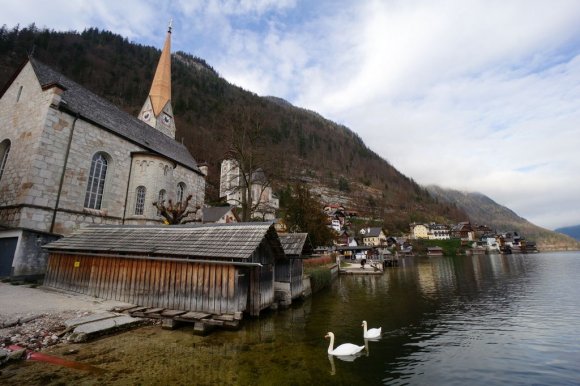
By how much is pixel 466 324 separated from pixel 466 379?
766cm

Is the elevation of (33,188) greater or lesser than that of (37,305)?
greater

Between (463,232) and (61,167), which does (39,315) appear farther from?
(463,232)

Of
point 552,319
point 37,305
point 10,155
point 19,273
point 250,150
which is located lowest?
point 552,319

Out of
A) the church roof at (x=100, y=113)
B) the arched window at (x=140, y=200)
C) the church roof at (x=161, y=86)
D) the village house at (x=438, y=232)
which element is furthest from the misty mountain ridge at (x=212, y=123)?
the arched window at (x=140, y=200)

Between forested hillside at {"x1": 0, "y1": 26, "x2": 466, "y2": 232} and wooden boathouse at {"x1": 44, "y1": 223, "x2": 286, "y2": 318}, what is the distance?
530 inches

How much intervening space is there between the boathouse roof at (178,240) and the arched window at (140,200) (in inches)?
326

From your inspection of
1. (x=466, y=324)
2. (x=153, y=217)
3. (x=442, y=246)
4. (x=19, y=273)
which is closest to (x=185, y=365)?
(x=466, y=324)

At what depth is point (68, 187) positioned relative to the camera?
20094 mm

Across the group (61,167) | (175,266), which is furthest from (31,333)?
(61,167)

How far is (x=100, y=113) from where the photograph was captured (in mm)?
24484

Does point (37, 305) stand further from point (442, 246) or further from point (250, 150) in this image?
point (442, 246)

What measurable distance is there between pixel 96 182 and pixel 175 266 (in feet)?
49.4

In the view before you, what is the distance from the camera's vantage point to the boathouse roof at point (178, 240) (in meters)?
12.4

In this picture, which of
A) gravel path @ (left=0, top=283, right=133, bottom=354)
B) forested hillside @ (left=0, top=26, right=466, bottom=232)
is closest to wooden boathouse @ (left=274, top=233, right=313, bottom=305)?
gravel path @ (left=0, top=283, right=133, bottom=354)
